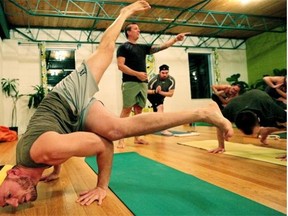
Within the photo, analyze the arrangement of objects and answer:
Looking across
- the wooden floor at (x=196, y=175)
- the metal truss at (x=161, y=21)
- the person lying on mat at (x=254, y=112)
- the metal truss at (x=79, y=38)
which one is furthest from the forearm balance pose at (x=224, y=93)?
the metal truss at (x=79, y=38)

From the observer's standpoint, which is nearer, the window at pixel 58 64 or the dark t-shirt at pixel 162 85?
the dark t-shirt at pixel 162 85

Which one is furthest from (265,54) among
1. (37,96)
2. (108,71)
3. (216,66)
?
(37,96)

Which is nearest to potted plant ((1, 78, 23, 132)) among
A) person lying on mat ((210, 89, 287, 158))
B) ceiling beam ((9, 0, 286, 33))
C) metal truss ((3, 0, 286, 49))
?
metal truss ((3, 0, 286, 49))

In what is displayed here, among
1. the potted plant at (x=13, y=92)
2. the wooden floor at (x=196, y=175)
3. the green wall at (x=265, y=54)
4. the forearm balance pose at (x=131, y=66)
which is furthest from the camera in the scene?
the green wall at (x=265, y=54)

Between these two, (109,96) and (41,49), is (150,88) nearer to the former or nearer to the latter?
(109,96)

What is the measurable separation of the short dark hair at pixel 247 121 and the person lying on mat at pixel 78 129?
0.74 meters

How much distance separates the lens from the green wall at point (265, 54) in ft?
30.3

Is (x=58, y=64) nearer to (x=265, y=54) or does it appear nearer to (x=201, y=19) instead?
(x=201, y=19)

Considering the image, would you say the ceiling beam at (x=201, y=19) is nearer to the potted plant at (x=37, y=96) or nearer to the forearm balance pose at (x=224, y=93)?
the potted plant at (x=37, y=96)

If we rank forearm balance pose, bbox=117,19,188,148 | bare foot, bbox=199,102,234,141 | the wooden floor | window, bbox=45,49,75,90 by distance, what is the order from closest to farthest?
the wooden floor
bare foot, bbox=199,102,234,141
forearm balance pose, bbox=117,19,188,148
window, bbox=45,49,75,90

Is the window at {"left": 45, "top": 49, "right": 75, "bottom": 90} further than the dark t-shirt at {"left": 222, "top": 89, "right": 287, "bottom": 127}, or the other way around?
the window at {"left": 45, "top": 49, "right": 75, "bottom": 90}

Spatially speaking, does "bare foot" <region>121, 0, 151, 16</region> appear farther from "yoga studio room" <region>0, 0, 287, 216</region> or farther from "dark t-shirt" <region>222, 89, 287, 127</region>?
"dark t-shirt" <region>222, 89, 287, 127</region>

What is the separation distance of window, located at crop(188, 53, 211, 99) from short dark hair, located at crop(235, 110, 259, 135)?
7852 mm

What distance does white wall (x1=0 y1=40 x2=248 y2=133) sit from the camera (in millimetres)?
7984
